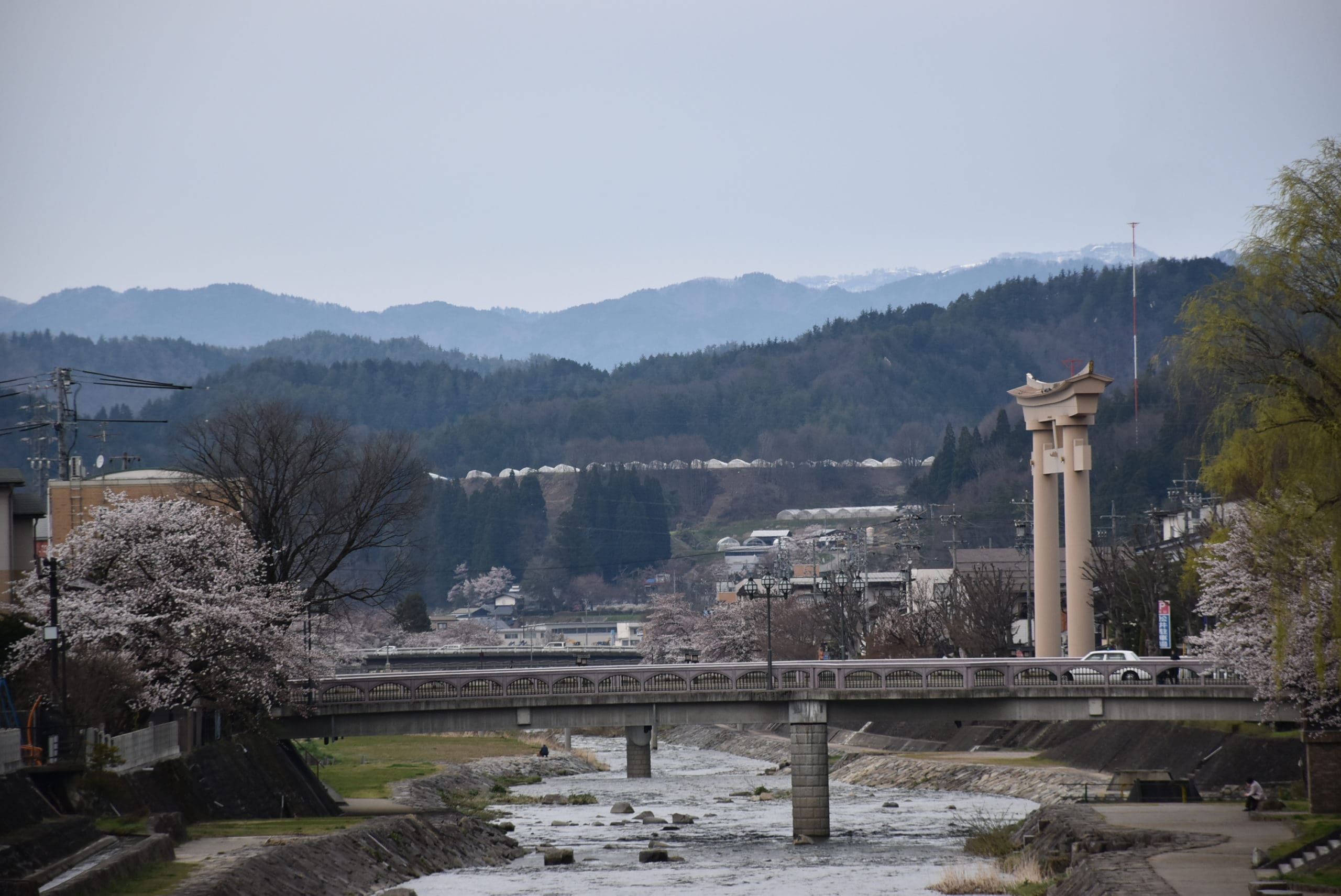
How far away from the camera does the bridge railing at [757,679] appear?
65.2 meters

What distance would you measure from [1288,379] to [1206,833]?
61.1 ft

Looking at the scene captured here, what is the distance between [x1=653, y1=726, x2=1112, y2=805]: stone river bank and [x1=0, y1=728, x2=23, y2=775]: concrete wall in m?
37.3

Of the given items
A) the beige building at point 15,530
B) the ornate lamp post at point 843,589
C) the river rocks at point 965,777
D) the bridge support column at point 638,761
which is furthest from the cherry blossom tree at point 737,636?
the beige building at point 15,530

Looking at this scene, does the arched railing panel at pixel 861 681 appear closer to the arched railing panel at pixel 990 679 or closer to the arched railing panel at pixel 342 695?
the arched railing panel at pixel 990 679

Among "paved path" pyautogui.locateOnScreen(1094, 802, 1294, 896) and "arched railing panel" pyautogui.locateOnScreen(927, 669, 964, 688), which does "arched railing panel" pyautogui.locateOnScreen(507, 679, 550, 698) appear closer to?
"arched railing panel" pyautogui.locateOnScreen(927, 669, 964, 688)

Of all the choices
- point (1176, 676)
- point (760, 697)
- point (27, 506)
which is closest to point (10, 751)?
point (27, 506)

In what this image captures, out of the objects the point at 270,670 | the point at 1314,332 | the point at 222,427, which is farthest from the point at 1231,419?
the point at 222,427

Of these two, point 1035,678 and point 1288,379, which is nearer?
point 1288,379

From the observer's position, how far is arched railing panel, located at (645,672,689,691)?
217 feet

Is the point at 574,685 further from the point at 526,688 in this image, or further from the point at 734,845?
the point at 734,845

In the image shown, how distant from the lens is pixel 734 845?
60.6 meters

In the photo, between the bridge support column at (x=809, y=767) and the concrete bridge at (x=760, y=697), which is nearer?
the bridge support column at (x=809, y=767)

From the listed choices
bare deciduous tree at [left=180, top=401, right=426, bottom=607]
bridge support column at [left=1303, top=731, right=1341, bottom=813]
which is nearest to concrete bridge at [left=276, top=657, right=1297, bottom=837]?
bare deciduous tree at [left=180, top=401, right=426, bottom=607]

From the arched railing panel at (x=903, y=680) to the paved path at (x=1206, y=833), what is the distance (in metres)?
11.3
